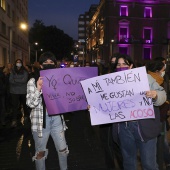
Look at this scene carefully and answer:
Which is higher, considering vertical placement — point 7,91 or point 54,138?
point 7,91

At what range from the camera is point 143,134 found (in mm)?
3406

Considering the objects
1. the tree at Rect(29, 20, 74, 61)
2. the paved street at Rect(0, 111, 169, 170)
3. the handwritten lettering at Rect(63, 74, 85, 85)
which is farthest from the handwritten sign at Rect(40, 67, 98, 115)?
the tree at Rect(29, 20, 74, 61)

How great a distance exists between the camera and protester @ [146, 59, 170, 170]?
409 cm

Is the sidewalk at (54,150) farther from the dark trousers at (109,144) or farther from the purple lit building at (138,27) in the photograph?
the purple lit building at (138,27)

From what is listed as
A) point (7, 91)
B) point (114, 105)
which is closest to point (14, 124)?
point (7, 91)

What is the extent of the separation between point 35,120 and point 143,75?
63.1 inches

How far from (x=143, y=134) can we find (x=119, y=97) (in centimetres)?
53

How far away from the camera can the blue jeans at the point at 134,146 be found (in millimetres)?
3447

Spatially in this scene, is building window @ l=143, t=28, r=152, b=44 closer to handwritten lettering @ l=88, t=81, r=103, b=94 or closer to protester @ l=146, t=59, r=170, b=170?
protester @ l=146, t=59, r=170, b=170

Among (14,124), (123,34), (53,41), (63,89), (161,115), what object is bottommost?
(14,124)

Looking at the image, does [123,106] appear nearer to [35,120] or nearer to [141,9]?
[35,120]

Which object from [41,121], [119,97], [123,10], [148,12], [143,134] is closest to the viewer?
[143,134]

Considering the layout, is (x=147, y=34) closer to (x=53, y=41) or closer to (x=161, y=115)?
(x=53, y=41)

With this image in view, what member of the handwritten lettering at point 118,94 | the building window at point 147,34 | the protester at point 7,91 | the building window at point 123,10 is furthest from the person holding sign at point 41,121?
the building window at point 147,34
